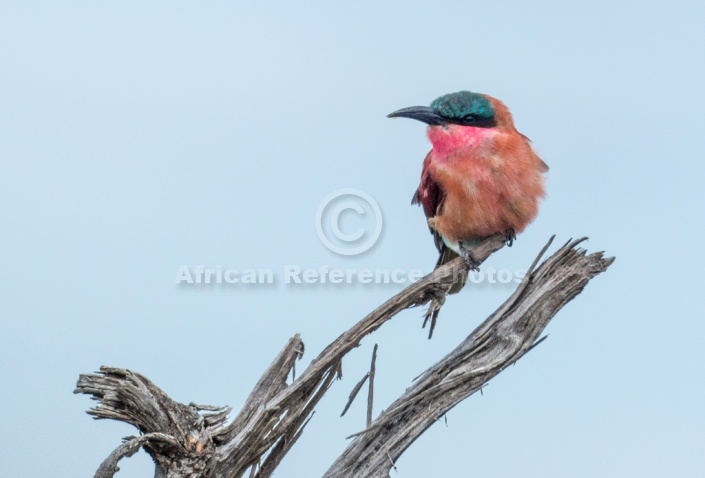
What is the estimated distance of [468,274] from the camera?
13.2 feet

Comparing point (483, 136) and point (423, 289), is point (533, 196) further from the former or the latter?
point (423, 289)

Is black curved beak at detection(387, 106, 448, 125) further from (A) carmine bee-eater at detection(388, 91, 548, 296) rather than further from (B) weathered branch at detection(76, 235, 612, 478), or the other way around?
(B) weathered branch at detection(76, 235, 612, 478)

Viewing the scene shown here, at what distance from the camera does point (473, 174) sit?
4.02m

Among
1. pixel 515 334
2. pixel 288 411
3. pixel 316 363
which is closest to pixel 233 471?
pixel 288 411

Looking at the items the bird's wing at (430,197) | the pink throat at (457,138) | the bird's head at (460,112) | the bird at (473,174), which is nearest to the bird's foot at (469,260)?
the bird at (473,174)

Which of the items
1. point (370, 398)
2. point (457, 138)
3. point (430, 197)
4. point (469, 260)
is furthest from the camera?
point (430, 197)

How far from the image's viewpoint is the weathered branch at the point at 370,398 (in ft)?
10.9

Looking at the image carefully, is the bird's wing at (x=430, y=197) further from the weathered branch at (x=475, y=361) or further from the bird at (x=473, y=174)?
the weathered branch at (x=475, y=361)

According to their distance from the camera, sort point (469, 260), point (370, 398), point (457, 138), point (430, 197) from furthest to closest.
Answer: point (430, 197), point (457, 138), point (469, 260), point (370, 398)

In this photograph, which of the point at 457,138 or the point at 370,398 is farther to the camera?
the point at 457,138

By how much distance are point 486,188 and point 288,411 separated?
1.38 metres

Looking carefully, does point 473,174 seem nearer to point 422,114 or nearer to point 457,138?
point 457,138

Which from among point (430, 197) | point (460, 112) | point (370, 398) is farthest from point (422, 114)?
point (370, 398)

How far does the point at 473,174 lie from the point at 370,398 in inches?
47.0
